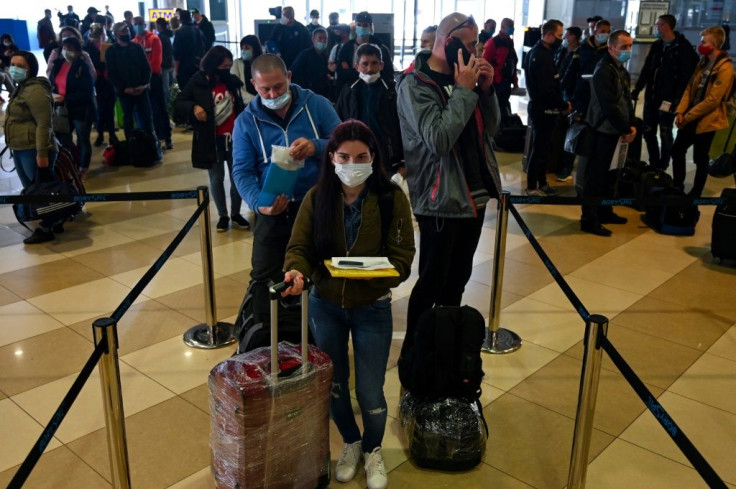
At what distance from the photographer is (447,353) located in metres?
3.16

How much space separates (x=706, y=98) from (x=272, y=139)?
5127 millimetres

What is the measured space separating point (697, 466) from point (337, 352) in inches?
57.3

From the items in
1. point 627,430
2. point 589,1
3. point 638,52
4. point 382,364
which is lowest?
point 627,430

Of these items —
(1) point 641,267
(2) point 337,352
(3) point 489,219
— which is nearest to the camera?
(2) point 337,352

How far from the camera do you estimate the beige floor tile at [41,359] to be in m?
3.93

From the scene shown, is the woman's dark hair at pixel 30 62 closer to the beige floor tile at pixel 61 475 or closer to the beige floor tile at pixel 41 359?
the beige floor tile at pixel 41 359

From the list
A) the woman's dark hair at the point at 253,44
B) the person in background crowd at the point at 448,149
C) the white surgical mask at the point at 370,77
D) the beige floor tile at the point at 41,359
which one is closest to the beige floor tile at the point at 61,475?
the beige floor tile at the point at 41,359

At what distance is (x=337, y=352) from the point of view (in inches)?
116

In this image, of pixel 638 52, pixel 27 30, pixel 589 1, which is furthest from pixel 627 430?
pixel 27 30

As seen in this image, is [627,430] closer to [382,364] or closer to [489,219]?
[382,364]

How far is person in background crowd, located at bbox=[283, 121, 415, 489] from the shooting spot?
110 inches

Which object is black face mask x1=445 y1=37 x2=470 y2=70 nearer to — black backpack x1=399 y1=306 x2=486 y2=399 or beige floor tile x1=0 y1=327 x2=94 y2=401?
black backpack x1=399 y1=306 x2=486 y2=399

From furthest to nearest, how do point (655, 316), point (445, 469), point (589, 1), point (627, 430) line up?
1. point (589, 1)
2. point (655, 316)
3. point (627, 430)
4. point (445, 469)

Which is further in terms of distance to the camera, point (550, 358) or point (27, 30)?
point (27, 30)
